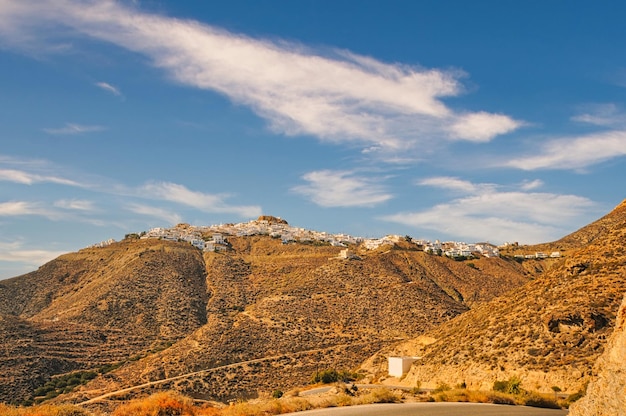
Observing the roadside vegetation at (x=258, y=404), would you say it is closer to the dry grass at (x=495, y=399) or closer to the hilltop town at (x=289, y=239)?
the dry grass at (x=495, y=399)

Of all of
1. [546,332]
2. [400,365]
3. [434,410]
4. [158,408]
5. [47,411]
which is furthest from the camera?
[400,365]

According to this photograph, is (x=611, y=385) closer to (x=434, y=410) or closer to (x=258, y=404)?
(x=434, y=410)

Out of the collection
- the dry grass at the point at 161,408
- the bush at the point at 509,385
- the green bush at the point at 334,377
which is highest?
the dry grass at the point at 161,408

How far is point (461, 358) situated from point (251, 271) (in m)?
65.4

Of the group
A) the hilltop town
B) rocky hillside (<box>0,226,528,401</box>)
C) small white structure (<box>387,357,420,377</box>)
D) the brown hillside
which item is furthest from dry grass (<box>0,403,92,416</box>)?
the hilltop town

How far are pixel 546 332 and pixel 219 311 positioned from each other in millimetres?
52698

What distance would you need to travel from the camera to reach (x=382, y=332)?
66438 mm

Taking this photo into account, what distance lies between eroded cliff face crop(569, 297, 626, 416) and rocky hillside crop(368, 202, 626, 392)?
1845cm

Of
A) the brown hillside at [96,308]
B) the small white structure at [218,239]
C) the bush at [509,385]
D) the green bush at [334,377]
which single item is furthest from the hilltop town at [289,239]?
the bush at [509,385]

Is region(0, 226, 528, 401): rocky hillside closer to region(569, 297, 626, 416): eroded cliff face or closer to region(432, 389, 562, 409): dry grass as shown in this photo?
region(432, 389, 562, 409): dry grass

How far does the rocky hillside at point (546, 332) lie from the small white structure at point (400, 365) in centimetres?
145

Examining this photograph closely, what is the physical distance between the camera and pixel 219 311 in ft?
254

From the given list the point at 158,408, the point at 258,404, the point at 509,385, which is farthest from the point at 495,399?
the point at 158,408

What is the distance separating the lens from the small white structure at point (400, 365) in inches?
1598
